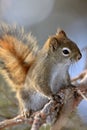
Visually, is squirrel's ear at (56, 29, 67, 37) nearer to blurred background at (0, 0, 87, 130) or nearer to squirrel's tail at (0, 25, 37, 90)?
squirrel's tail at (0, 25, 37, 90)

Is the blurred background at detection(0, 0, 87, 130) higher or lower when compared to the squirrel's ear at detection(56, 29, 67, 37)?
higher

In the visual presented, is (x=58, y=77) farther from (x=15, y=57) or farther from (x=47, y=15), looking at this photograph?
(x=47, y=15)

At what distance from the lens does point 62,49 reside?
0.87 m

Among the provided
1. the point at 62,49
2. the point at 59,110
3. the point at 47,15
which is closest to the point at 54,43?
the point at 62,49

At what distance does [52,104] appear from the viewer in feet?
1.88

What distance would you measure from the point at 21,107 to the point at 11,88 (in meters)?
0.05

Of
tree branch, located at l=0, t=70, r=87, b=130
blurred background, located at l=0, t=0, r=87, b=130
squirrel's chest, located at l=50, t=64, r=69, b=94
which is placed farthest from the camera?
blurred background, located at l=0, t=0, r=87, b=130

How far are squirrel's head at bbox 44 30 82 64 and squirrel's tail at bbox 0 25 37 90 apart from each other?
5cm

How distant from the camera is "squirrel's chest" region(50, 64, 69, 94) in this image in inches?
31.3

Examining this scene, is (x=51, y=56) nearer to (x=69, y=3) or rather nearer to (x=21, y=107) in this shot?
(x=21, y=107)

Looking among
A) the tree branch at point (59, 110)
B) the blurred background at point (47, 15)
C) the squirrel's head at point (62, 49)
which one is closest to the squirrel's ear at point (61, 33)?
the squirrel's head at point (62, 49)

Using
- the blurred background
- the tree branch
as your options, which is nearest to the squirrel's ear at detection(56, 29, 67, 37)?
the tree branch

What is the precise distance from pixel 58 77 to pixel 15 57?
11 cm

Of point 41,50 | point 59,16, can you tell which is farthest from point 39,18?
point 41,50
